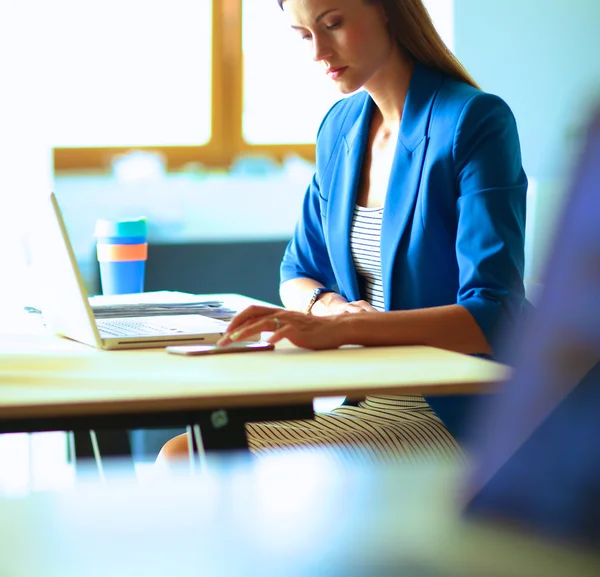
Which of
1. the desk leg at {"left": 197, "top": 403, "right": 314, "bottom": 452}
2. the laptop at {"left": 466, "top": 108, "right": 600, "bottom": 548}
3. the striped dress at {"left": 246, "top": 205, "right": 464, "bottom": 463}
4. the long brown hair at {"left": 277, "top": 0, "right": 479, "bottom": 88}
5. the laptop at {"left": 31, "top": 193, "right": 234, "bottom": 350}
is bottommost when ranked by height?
the striped dress at {"left": 246, "top": 205, "right": 464, "bottom": 463}

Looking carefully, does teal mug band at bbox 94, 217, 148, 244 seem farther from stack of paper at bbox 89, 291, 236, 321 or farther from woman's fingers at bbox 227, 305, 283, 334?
woman's fingers at bbox 227, 305, 283, 334

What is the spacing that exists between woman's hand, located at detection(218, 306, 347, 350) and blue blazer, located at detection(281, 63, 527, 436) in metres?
0.27

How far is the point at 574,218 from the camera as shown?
0.49 metres

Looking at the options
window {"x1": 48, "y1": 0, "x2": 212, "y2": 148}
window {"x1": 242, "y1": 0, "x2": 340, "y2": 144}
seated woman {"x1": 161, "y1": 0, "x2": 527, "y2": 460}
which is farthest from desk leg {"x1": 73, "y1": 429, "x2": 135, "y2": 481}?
window {"x1": 242, "y1": 0, "x2": 340, "y2": 144}

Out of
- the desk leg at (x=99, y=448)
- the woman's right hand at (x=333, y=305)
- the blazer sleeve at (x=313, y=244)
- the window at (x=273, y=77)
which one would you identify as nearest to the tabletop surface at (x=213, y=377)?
the woman's right hand at (x=333, y=305)

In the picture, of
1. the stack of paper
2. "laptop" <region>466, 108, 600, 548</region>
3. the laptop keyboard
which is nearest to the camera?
"laptop" <region>466, 108, 600, 548</region>

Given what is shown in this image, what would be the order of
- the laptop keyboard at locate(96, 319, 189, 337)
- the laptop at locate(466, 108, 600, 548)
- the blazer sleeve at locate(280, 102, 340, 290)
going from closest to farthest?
the laptop at locate(466, 108, 600, 548)
the laptop keyboard at locate(96, 319, 189, 337)
the blazer sleeve at locate(280, 102, 340, 290)

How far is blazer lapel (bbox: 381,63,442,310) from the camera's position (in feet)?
6.22

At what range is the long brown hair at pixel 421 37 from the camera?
1972 mm

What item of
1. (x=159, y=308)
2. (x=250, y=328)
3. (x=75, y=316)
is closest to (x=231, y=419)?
(x=250, y=328)

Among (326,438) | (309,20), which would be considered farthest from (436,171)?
(326,438)

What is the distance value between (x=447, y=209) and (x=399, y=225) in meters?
0.10

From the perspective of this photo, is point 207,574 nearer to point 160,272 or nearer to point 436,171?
point 436,171

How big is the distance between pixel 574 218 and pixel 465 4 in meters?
3.72
